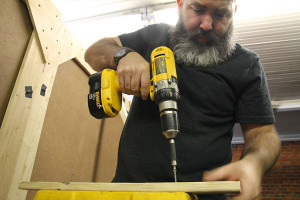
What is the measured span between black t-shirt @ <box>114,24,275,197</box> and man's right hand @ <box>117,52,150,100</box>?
147 millimetres

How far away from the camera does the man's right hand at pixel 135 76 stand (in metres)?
0.78

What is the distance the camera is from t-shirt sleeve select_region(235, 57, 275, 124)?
851 mm

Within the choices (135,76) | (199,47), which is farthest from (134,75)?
(199,47)

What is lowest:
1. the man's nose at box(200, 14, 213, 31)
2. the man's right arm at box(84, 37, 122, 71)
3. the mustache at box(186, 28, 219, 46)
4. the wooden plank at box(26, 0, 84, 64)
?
the man's right arm at box(84, 37, 122, 71)

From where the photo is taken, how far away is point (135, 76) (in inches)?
30.7

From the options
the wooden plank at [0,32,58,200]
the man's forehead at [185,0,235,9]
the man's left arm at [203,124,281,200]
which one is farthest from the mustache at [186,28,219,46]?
the wooden plank at [0,32,58,200]

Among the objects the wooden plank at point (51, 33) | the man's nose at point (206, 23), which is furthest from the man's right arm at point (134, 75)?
the wooden plank at point (51, 33)

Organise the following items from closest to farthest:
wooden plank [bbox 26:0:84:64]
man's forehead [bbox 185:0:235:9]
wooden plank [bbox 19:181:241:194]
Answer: wooden plank [bbox 19:181:241:194] → man's forehead [bbox 185:0:235:9] → wooden plank [bbox 26:0:84:64]

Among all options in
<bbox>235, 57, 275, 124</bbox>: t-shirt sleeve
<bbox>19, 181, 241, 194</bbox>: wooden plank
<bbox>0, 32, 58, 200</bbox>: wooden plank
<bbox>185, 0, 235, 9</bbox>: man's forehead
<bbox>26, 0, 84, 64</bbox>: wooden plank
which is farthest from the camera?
<bbox>26, 0, 84, 64</bbox>: wooden plank

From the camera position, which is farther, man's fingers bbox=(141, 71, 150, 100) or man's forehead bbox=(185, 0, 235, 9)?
man's forehead bbox=(185, 0, 235, 9)

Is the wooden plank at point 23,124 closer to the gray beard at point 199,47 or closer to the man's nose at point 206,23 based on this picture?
the gray beard at point 199,47

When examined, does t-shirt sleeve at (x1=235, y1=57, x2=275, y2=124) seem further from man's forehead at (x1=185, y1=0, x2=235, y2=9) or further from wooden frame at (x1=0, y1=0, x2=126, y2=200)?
wooden frame at (x1=0, y1=0, x2=126, y2=200)

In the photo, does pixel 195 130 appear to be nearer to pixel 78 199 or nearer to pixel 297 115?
pixel 78 199

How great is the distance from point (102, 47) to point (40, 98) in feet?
2.03
